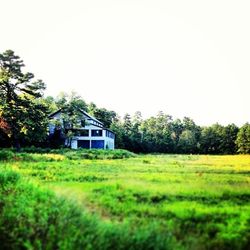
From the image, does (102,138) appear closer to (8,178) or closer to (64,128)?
(64,128)

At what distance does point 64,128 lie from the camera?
30891 millimetres

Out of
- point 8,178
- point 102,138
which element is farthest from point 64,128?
point 8,178

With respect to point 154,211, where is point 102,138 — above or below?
above

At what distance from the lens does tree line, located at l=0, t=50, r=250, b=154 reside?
17.1 m

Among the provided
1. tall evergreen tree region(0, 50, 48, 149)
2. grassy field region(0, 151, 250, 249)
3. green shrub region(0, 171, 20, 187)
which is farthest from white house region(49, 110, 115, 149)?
grassy field region(0, 151, 250, 249)

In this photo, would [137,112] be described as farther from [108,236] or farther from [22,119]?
[108,236]

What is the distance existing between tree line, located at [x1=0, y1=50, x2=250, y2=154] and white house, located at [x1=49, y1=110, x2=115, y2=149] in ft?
2.07

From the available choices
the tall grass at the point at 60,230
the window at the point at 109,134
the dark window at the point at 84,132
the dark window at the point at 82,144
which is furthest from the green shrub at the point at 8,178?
the window at the point at 109,134

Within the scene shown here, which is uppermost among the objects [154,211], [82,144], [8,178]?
[82,144]

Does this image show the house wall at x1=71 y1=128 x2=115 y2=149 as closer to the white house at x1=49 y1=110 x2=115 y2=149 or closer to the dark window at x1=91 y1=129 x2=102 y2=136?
the white house at x1=49 y1=110 x2=115 y2=149

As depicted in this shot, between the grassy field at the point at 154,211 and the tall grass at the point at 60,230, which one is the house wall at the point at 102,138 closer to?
the grassy field at the point at 154,211

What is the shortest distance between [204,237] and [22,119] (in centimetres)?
2027

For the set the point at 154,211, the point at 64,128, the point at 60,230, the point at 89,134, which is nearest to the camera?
the point at 60,230

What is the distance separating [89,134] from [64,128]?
8049 millimetres
